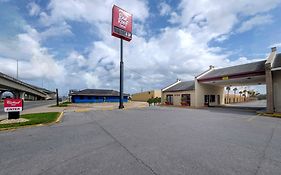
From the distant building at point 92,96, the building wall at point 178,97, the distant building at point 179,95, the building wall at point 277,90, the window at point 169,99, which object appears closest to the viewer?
the building wall at point 277,90

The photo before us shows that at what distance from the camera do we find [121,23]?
27531mm

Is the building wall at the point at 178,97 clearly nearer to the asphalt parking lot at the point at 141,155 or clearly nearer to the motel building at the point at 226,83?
the motel building at the point at 226,83

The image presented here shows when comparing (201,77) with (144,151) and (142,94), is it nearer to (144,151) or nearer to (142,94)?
(144,151)

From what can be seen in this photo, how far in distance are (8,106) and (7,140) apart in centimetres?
705

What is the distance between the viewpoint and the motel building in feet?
56.8

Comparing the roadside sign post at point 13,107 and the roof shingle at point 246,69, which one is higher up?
the roof shingle at point 246,69

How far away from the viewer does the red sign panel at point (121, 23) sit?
87.0 feet

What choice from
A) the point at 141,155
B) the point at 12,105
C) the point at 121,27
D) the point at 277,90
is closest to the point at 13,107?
the point at 12,105

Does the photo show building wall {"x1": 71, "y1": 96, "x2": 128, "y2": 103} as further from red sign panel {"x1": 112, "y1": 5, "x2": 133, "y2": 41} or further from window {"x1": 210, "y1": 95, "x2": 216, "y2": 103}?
window {"x1": 210, "y1": 95, "x2": 216, "y2": 103}

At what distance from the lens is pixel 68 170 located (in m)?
3.95

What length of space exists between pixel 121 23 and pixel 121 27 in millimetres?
695

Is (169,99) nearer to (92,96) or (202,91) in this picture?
(202,91)

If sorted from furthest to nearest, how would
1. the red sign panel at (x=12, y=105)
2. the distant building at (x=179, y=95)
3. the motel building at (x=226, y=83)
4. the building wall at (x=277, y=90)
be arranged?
the distant building at (x=179, y=95)
the building wall at (x=277, y=90)
the motel building at (x=226, y=83)
the red sign panel at (x=12, y=105)

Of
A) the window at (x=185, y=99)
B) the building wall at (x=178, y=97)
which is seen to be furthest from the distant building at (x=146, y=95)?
the window at (x=185, y=99)
